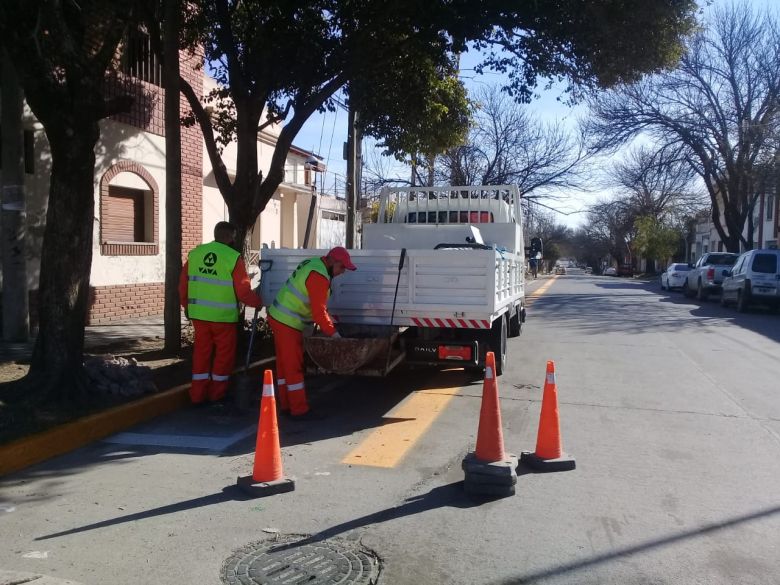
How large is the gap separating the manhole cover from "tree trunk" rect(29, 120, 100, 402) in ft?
11.4

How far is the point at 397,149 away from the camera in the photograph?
47.3 ft

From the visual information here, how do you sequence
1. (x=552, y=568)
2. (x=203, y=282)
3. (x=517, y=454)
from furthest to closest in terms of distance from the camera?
(x=203, y=282) < (x=517, y=454) < (x=552, y=568)

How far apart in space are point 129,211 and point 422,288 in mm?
8099

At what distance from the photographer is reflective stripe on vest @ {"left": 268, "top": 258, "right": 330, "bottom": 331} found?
6.78 m

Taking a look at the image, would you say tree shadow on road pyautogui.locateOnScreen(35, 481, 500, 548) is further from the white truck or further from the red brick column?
the red brick column

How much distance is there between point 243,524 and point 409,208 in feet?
27.0

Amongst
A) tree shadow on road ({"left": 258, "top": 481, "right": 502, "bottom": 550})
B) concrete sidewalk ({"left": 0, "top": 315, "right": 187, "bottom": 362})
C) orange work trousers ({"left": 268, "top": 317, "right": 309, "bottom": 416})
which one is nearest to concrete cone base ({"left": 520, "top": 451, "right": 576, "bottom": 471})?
tree shadow on road ({"left": 258, "top": 481, "right": 502, "bottom": 550})

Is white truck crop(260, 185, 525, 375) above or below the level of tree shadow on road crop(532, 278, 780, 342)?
above

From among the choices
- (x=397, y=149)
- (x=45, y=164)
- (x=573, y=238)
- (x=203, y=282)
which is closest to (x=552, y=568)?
(x=203, y=282)

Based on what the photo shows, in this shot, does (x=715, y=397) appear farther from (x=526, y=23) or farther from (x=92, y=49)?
(x=92, y=49)

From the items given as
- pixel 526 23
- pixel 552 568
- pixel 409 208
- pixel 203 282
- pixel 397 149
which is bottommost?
pixel 552 568

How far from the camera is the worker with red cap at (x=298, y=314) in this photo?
22.0 ft

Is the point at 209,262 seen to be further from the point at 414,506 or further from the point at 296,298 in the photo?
the point at 414,506

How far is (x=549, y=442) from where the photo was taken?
17.9ft
